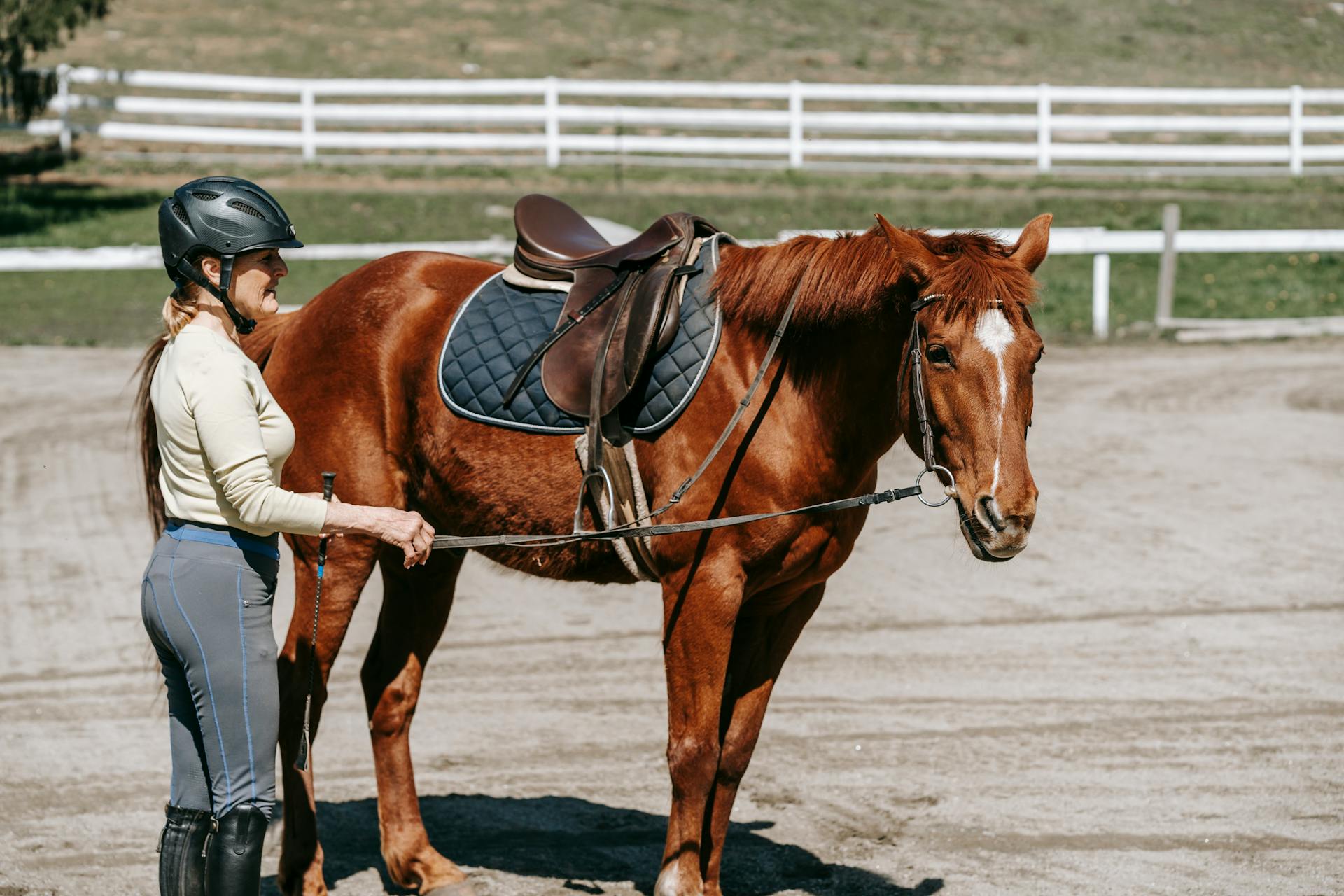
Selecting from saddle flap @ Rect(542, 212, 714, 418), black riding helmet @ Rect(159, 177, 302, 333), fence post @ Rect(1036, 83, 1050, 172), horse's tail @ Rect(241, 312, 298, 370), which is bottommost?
fence post @ Rect(1036, 83, 1050, 172)

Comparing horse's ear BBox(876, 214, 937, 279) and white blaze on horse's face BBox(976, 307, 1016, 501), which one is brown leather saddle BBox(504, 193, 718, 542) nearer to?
horse's ear BBox(876, 214, 937, 279)

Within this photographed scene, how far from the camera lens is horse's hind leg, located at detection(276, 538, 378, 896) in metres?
4.57

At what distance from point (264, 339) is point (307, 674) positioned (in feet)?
4.12

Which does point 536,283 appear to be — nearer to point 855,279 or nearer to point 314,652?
point 855,279

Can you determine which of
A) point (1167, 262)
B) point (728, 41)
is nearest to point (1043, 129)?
point (1167, 262)

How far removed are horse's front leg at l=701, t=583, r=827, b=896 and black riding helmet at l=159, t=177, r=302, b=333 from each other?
1.87 meters

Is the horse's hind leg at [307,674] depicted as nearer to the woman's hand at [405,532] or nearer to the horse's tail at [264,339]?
the horse's tail at [264,339]

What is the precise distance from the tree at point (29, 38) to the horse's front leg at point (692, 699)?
18.8 meters

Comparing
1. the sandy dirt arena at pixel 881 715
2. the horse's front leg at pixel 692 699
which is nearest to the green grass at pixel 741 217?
the sandy dirt arena at pixel 881 715

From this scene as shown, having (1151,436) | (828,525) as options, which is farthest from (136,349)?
(828,525)

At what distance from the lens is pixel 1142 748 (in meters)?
5.79

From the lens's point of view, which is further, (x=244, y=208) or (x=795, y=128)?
(x=795, y=128)

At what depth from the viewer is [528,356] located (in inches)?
178

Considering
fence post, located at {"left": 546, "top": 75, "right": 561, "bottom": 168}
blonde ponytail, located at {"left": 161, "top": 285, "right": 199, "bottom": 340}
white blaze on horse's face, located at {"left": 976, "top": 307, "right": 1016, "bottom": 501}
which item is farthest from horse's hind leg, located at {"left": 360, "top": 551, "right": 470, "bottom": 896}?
fence post, located at {"left": 546, "top": 75, "right": 561, "bottom": 168}
